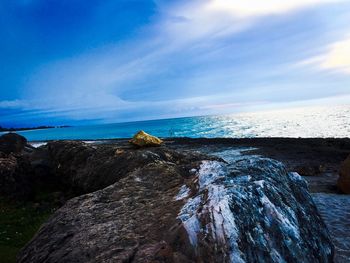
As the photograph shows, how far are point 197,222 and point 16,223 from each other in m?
9.83

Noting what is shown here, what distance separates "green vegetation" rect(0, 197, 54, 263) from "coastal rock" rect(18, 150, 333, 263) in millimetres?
3533

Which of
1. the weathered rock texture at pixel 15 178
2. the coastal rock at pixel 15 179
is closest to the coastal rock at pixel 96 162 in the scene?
the weathered rock texture at pixel 15 178

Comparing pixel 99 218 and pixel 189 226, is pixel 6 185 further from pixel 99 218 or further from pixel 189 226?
pixel 189 226

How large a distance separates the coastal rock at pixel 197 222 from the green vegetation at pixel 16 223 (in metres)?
3.53

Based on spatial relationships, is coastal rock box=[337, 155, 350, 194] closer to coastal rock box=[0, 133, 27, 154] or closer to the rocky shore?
the rocky shore

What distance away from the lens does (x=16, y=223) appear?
452 inches

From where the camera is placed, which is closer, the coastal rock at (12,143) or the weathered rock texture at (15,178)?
the weathered rock texture at (15,178)

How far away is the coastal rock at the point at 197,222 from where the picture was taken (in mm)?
3713

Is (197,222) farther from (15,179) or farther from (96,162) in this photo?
(15,179)

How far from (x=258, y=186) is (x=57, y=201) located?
11543mm

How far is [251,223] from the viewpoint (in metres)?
→ 3.89

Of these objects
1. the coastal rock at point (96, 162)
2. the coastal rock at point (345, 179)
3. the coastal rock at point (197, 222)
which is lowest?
the coastal rock at point (345, 179)

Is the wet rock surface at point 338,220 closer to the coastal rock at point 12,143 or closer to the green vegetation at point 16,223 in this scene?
the green vegetation at point 16,223

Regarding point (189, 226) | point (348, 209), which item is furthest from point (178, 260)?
point (348, 209)
